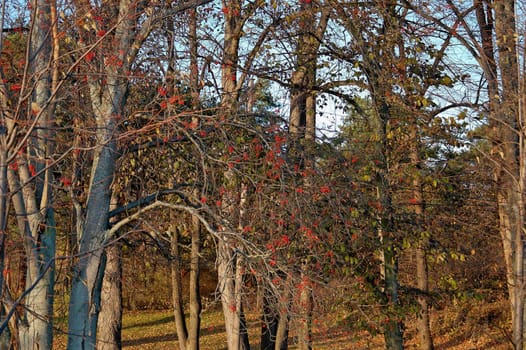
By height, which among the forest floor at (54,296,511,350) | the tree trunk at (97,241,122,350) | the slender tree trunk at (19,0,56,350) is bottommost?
the forest floor at (54,296,511,350)

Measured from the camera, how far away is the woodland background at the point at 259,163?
23.5 feet

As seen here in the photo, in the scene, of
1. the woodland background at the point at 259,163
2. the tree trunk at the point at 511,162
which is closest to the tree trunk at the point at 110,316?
the woodland background at the point at 259,163

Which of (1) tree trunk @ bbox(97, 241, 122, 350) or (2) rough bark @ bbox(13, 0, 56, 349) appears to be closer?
(2) rough bark @ bbox(13, 0, 56, 349)

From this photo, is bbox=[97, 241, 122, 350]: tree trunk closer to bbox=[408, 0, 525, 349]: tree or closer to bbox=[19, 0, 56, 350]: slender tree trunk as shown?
bbox=[19, 0, 56, 350]: slender tree trunk

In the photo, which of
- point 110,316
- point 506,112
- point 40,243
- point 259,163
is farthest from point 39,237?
point 506,112

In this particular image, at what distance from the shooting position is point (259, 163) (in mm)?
7918

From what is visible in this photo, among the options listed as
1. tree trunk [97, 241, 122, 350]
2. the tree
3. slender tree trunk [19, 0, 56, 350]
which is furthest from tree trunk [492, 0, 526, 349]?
slender tree trunk [19, 0, 56, 350]

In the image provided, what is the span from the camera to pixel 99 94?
26.6ft

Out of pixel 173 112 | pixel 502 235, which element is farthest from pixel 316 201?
pixel 502 235

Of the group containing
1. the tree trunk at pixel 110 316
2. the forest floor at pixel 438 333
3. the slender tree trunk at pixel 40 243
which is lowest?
the forest floor at pixel 438 333

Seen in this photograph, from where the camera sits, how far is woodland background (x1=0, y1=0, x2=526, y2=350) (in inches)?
282

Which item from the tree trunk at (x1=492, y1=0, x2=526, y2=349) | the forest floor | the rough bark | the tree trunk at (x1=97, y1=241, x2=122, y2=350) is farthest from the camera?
the forest floor

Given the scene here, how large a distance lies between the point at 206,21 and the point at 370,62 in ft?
8.80

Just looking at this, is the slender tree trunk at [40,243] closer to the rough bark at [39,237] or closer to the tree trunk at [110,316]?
the rough bark at [39,237]
